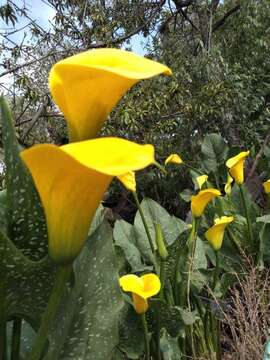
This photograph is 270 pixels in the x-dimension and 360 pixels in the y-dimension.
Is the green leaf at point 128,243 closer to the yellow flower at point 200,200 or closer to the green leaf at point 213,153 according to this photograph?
the yellow flower at point 200,200

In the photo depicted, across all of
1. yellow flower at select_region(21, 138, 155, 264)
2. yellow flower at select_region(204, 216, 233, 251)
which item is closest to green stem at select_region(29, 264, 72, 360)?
yellow flower at select_region(21, 138, 155, 264)

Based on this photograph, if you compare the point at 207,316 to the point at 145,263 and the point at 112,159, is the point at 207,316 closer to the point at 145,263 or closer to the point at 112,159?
the point at 145,263

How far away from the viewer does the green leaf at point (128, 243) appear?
4.56 ft

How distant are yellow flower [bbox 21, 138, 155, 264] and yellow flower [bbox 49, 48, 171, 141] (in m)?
0.06

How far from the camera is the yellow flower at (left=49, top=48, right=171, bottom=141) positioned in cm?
37

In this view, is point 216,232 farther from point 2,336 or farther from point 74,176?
point 74,176

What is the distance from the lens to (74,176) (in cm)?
38

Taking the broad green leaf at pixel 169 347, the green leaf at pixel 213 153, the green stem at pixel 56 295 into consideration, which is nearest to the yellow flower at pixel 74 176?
the green stem at pixel 56 295

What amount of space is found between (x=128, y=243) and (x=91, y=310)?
0.77 meters

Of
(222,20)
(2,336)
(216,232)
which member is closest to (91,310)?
(2,336)

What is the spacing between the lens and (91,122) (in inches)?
17.0

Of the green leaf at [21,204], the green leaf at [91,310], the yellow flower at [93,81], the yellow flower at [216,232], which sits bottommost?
the yellow flower at [216,232]

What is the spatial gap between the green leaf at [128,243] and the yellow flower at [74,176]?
35.3 inches

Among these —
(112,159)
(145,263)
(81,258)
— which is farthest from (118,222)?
(112,159)
